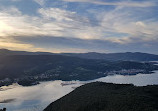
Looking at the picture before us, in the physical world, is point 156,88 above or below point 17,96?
above

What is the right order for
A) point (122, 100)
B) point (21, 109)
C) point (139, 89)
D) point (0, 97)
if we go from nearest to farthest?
1. point (122, 100)
2. point (139, 89)
3. point (21, 109)
4. point (0, 97)

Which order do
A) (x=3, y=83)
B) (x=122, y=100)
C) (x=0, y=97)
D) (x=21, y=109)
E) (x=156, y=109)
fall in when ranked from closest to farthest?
(x=156, y=109), (x=122, y=100), (x=21, y=109), (x=0, y=97), (x=3, y=83)

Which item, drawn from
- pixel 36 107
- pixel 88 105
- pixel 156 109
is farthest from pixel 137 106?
pixel 36 107

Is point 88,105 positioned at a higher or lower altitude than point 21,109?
higher

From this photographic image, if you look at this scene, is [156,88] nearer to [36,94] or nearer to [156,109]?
[156,109]

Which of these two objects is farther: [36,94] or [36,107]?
[36,94]

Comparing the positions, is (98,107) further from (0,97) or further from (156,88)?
(0,97)

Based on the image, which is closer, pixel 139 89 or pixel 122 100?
pixel 122 100

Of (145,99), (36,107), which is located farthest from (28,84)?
(145,99)

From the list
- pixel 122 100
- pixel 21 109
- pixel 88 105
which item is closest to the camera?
pixel 122 100
